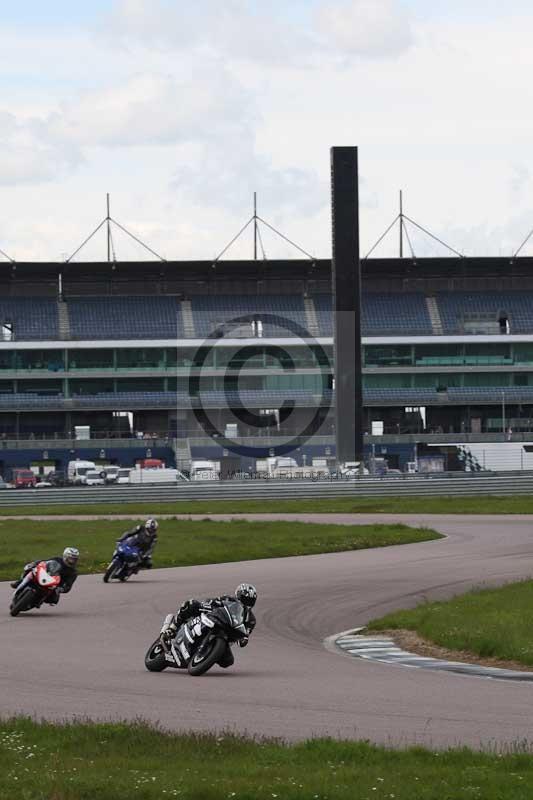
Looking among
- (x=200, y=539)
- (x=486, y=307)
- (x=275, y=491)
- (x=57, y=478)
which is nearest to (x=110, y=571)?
(x=200, y=539)

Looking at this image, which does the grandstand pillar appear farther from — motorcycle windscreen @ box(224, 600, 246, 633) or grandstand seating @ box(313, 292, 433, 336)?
motorcycle windscreen @ box(224, 600, 246, 633)

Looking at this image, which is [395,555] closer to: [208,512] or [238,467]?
[208,512]

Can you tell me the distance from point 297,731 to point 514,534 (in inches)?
1173

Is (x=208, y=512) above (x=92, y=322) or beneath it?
beneath

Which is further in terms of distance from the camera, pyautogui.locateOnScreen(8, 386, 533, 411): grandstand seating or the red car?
pyautogui.locateOnScreen(8, 386, 533, 411): grandstand seating

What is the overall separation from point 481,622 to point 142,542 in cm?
1068

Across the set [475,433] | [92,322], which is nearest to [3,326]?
[92,322]

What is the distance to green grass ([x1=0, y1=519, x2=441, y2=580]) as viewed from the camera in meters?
34.6

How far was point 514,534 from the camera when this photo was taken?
41.1 m

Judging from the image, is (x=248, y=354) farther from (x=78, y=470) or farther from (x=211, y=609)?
(x=211, y=609)

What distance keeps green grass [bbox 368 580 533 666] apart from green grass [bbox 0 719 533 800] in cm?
725

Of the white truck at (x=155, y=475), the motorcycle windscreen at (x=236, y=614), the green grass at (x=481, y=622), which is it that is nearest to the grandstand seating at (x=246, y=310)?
the white truck at (x=155, y=475)

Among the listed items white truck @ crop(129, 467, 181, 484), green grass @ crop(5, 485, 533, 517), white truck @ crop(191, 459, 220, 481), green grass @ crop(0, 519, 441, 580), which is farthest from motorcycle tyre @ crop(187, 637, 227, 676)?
white truck @ crop(191, 459, 220, 481)

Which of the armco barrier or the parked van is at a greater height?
the parked van
